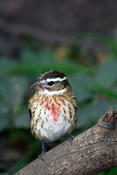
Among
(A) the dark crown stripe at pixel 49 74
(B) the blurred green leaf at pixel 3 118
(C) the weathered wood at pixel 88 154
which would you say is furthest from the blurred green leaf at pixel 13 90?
(C) the weathered wood at pixel 88 154

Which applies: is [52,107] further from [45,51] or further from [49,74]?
[45,51]

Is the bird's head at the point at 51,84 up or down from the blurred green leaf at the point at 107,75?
up

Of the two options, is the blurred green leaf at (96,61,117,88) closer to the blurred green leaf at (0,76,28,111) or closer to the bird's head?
the blurred green leaf at (0,76,28,111)

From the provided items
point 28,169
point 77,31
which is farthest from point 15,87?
point 77,31

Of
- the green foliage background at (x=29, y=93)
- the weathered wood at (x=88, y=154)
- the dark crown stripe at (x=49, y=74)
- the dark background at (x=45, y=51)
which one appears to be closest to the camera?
the weathered wood at (x=88, y=154)

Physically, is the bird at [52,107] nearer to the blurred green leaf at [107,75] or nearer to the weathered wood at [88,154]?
the weathered wood at [88,154]

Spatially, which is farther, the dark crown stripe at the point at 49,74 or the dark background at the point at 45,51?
the dark background at the point at 45,51

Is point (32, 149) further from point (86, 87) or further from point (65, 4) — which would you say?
point (65, 4)
